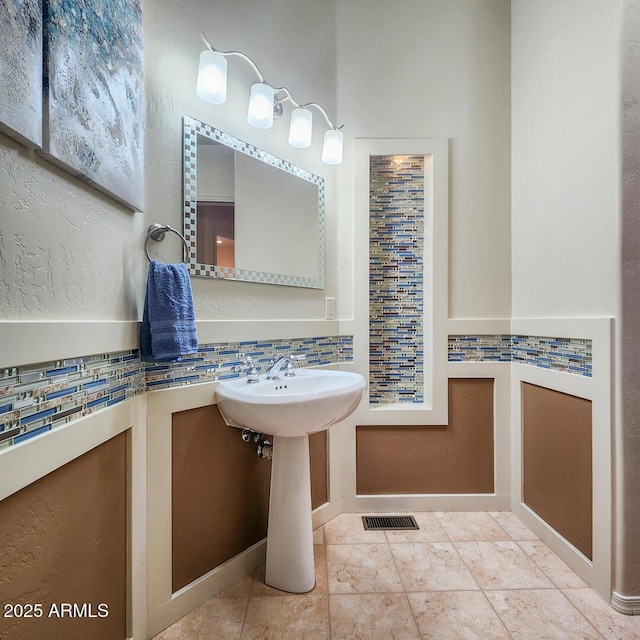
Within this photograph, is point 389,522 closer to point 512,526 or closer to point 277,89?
point 512,526

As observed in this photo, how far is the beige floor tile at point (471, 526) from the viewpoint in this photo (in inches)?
66.1

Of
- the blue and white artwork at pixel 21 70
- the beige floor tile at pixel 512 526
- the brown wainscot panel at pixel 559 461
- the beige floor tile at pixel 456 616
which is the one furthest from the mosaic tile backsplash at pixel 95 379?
the beige floor tile at pixel 512 526

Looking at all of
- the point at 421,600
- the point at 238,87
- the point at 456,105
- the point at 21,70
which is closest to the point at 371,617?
the point at 421,600

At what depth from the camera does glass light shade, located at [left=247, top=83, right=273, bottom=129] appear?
1420 millimetres

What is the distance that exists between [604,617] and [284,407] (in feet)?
4.27

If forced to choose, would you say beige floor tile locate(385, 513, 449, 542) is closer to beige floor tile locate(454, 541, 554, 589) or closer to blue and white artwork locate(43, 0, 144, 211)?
beige floor tile locate(454, 541, 554, 589)

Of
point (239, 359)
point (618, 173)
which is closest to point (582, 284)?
point (618, 173)

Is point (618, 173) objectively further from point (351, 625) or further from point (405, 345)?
point (351, 625)

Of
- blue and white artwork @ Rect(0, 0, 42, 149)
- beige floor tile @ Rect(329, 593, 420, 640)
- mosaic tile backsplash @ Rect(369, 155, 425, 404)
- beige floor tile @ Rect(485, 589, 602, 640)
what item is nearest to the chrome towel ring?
blue and white artwork @ Rect(0, 0, 42, 149)

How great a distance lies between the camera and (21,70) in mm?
640

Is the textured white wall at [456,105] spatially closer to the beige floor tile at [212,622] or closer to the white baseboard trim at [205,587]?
the white baseboard trim at [205,587]

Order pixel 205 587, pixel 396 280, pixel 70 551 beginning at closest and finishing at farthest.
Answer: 1. pixel 70 551
2. pixel 205 587
3. pixel 396 280

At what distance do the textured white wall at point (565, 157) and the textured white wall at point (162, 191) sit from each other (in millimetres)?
954

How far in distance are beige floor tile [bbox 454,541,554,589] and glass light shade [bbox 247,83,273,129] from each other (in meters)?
2.00
